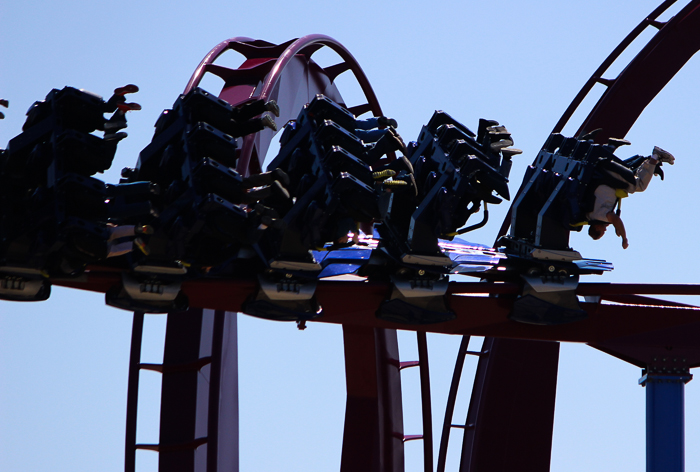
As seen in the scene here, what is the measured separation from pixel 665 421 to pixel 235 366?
462 centimetres

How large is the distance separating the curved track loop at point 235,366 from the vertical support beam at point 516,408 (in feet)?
2.46

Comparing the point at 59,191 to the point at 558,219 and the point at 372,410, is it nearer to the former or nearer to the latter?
the point at 558,219

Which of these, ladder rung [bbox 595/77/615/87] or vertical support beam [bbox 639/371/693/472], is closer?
vertical support beam [bbox 639/371/693/472]

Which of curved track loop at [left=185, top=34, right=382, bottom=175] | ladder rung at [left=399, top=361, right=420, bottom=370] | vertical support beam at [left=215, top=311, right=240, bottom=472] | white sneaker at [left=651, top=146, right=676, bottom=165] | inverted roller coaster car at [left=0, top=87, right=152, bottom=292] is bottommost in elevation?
vertical support beam at [left=215, top=311, right=240, bottom=472]

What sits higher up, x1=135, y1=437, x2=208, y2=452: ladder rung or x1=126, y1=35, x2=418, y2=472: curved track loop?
x1=126, y1=35, x2=418, y2=472: curved track loop

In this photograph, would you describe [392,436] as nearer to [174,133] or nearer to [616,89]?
[616,89]

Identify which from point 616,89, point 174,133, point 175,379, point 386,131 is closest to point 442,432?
point 175,379

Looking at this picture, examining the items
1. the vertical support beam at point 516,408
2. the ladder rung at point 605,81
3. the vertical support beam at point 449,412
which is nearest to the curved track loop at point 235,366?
the vertical support beam at point 449,412

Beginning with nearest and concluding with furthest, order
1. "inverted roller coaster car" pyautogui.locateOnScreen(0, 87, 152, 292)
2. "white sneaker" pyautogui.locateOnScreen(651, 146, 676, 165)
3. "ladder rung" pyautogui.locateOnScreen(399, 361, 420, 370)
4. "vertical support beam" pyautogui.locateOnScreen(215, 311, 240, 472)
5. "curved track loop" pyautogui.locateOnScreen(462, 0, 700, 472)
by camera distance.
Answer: "inverted roller coaster car" pyautogui.locateOnScreen(0, 87, 152, 292) → "white sneaker" pyautogui.locateOnScreen(651, 146, 676, 165) → "vertical support beam" pyautogui.locateOnScreen(215, 311, 240, 472) → "curved track loop" pyautogui.locateOnScreen(462, 0, 700, 472) → "ladder rung" pyautogui.locateOnScreen(399, 361, 420, 370)

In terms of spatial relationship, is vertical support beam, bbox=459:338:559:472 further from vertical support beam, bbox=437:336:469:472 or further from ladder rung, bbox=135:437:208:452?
ladder rung, bbox=135:437:208:452

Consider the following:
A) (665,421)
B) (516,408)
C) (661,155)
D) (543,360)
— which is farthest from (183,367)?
(661,155)

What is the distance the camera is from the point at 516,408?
11734mm

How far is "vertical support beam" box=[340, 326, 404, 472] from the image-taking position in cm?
1199

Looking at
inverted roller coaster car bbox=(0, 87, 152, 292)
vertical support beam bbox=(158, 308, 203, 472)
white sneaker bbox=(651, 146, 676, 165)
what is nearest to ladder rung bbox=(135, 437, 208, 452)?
vertical support beam bbox=(158, 308, 203, 472)
